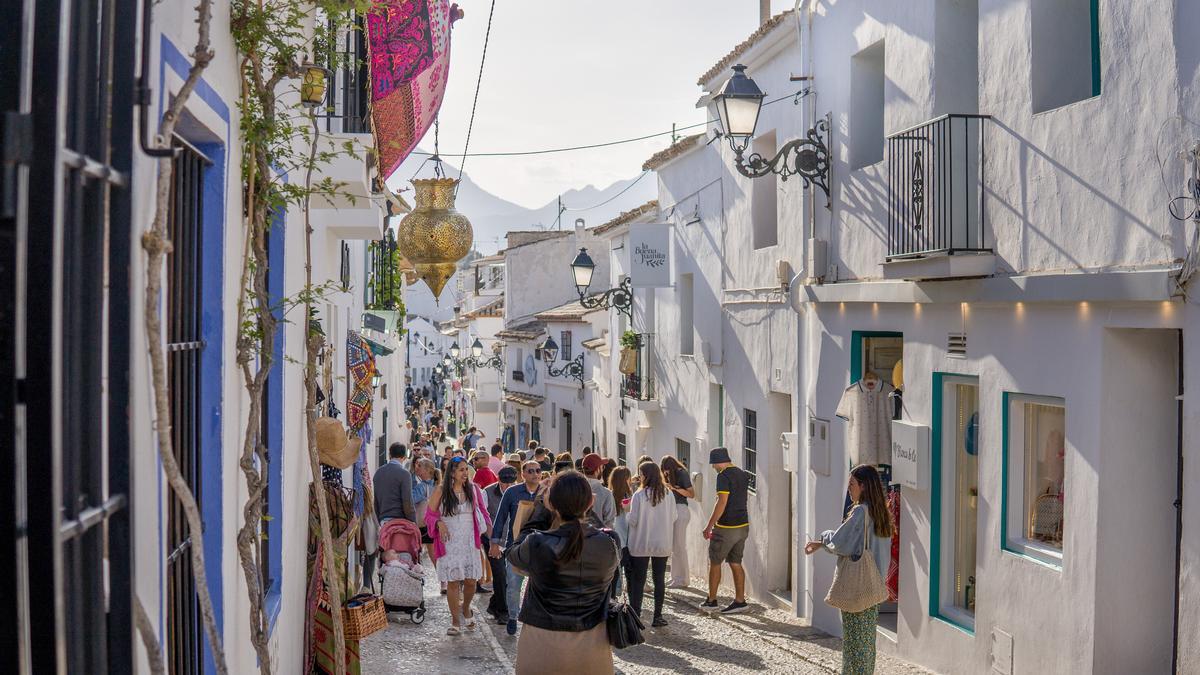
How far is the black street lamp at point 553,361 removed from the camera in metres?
30.7

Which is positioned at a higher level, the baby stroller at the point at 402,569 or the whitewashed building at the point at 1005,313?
the whitewashed building at the point at 1005,313

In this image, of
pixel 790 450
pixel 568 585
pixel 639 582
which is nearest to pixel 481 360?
pixel 790 450

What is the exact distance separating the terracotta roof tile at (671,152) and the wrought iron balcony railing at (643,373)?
9.75 ft

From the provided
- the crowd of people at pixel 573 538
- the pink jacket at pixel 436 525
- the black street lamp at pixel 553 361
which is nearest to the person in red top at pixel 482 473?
the crowd of people at pixel 573 538

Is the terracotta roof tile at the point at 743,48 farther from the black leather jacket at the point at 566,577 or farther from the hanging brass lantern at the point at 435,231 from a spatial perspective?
the black leather jacket at the point at 566,577

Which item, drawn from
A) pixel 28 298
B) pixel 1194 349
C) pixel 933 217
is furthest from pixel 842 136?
pixel 28 298

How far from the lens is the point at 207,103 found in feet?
13.0

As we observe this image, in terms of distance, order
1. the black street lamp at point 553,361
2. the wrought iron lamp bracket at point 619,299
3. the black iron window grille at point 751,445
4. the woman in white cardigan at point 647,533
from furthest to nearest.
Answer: the black street lamp at point 553,361
the wrought iron lamp bracket at point 619,299
the black iron window grille at point 751,445
the woman in white cardigan at point 647,533

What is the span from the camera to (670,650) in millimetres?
10555

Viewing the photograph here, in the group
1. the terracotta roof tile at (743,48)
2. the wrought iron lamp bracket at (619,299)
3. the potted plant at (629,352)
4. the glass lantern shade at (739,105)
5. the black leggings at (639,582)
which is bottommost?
the black leggings at (639,582)

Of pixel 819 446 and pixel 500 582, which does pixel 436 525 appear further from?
pixel 819 446

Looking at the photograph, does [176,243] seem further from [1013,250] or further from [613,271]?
[613,271]

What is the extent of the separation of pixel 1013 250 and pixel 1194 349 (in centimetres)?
207

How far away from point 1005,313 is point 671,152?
34.3 feet
